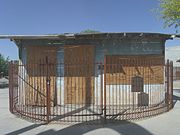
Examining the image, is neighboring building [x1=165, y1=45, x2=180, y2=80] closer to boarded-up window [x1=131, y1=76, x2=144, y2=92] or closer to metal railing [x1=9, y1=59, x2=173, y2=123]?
metal railing [x1=9, y1=59, x2=173, y2=123]

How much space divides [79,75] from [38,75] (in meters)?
1.84

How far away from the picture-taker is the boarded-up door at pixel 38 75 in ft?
46.8

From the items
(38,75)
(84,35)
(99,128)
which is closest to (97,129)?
(99,128)

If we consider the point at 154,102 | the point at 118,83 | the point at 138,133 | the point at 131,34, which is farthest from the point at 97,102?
the point at 138,133

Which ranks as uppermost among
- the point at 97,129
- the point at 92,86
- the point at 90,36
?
the point at 90,36

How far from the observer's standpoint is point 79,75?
14328mm

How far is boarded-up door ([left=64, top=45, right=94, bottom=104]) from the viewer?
14.3 meters

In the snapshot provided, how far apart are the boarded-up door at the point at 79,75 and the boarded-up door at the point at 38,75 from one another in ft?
1.96

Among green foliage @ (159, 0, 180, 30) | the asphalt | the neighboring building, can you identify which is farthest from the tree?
the neighboring building

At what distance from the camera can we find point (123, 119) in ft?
35.6

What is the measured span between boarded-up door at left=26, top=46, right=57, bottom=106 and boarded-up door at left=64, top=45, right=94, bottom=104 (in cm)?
60

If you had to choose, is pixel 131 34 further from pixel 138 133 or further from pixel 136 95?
pixel 138 133

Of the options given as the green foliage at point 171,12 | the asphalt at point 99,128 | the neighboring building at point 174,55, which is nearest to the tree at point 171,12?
the green foliage at point 171,12

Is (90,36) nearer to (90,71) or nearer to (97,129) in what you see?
(90,71)
